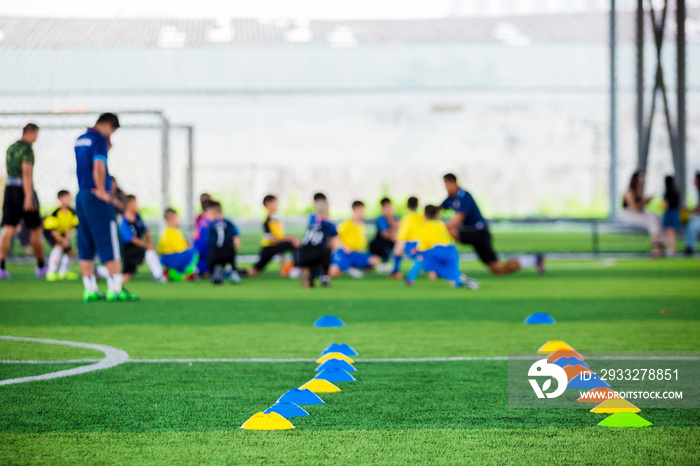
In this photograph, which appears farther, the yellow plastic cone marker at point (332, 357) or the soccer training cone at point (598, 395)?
the yellow plastic cone marker at point (332, 357)

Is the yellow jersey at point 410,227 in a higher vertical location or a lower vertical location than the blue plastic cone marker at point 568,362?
higher

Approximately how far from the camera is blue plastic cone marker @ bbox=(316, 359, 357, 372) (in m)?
5.47

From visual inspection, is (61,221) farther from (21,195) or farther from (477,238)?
(477,238)

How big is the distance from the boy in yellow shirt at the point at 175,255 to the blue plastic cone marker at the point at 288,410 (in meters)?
9.38

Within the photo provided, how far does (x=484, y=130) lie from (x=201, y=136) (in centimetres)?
1047

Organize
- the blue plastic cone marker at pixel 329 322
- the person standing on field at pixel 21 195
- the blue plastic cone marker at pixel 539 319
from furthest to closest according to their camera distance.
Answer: the person standing on field at pixel 21 195 < the blue plastic cone marker at pixel 539 319 < the blue plastic cone marker at pixel 329 322

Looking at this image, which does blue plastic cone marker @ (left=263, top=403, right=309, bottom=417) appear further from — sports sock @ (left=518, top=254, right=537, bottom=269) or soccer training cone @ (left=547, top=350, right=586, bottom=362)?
sports sock @ (left=518, top=254, right=537, bottom=269)

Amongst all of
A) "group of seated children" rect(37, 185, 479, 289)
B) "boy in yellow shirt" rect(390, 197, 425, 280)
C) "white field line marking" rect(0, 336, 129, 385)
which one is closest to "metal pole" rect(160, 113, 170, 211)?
"group of seated children" rect(37, 185, 479, 289)

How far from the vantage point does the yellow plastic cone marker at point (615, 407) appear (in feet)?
14.4

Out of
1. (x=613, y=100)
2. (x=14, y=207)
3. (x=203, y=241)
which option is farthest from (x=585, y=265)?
(x=613, y=100)

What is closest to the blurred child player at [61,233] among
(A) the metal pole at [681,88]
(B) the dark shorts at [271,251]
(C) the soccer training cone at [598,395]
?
(B) the dark shorts at [271,251]

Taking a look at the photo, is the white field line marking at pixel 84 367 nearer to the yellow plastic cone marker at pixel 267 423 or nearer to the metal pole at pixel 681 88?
the yellow plastic cone marker at pixel 267 423

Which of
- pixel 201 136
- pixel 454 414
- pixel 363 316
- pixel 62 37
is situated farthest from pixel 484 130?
pixel 454 414

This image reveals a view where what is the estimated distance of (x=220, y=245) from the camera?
12.9 meters
